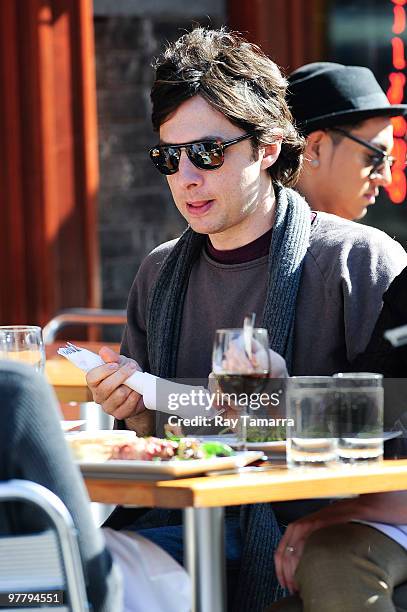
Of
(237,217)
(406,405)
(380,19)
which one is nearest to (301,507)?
(406,405)

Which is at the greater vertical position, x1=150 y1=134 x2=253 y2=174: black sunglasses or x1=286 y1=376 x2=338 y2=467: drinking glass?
x1=150 y1=134 x2=253 y2=174: black sunglasses

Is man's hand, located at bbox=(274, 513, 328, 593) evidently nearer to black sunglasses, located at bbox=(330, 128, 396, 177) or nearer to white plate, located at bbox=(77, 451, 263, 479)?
white plate, located at bbox=(77, 451, 263, 479)

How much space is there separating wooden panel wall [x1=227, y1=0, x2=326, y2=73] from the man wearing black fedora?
279 centimetres

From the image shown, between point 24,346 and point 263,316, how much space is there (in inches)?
21.5

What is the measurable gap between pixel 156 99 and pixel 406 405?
3.19ft

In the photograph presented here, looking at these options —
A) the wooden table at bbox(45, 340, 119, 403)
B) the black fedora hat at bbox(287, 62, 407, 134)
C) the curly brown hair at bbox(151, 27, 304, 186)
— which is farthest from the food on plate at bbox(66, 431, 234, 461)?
the black fedora hat at bbox(287, 62, 407, 134)

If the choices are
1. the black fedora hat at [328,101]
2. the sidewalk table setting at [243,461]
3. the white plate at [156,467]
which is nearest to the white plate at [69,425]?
the sidewalk table setting at [243,461]

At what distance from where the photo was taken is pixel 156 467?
2.34m

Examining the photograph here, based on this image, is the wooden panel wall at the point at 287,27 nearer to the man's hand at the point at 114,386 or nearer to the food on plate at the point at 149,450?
the man's hand at the point at 114,386

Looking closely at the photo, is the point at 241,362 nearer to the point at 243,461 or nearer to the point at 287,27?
the point at 243,461

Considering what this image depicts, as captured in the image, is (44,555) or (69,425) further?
(69,425)

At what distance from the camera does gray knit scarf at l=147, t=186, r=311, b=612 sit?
9.36ft

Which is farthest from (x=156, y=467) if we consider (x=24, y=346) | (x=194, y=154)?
(x=194, y=154)

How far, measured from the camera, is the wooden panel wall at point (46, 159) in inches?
267
